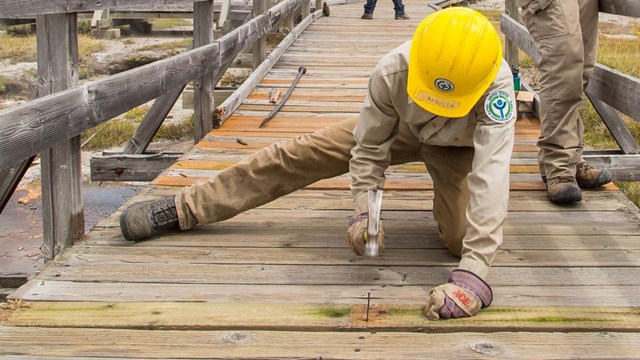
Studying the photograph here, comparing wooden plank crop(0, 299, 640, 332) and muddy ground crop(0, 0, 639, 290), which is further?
muddy ground crop(0, 0, 639, 290)

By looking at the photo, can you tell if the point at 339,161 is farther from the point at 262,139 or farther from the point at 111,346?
the point at 262,139

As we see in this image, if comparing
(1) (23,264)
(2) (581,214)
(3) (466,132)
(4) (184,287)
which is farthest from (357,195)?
(1) (23,264)

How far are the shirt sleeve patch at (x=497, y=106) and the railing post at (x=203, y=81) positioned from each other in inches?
128

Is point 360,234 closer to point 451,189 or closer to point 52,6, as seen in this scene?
point 451,189

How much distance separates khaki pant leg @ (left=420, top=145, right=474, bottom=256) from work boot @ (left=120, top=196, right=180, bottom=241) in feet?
3.84

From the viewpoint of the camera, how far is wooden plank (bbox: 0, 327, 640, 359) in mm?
2844

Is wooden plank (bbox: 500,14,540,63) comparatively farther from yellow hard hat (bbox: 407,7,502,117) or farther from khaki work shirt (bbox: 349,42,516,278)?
yellow hard hat (bbox: 407,7,502,117)

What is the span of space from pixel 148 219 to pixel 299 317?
1136mm

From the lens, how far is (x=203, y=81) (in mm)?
6336

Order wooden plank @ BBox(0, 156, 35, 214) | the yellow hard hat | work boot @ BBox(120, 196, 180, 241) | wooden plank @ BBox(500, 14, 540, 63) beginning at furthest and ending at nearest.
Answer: wooden plank @ BBox(500, 14, 540, 63) < wooden plank @ BBox(0, 156, 35, 214) < work boot @ BBox(120, 196, 180, 241) < the yellow hard hat

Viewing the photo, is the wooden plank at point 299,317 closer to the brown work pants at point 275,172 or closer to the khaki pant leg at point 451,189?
the khaki pant leg at point 451,189

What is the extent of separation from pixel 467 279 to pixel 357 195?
2.02 ft

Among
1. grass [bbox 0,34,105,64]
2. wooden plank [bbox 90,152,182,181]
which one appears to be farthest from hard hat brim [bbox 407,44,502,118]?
grass [bbox 0,34,105,64]

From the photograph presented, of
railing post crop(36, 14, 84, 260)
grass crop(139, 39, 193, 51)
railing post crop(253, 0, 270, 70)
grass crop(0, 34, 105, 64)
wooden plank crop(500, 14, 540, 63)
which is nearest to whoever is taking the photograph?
railing post crop(36, 14, 84, 260)
